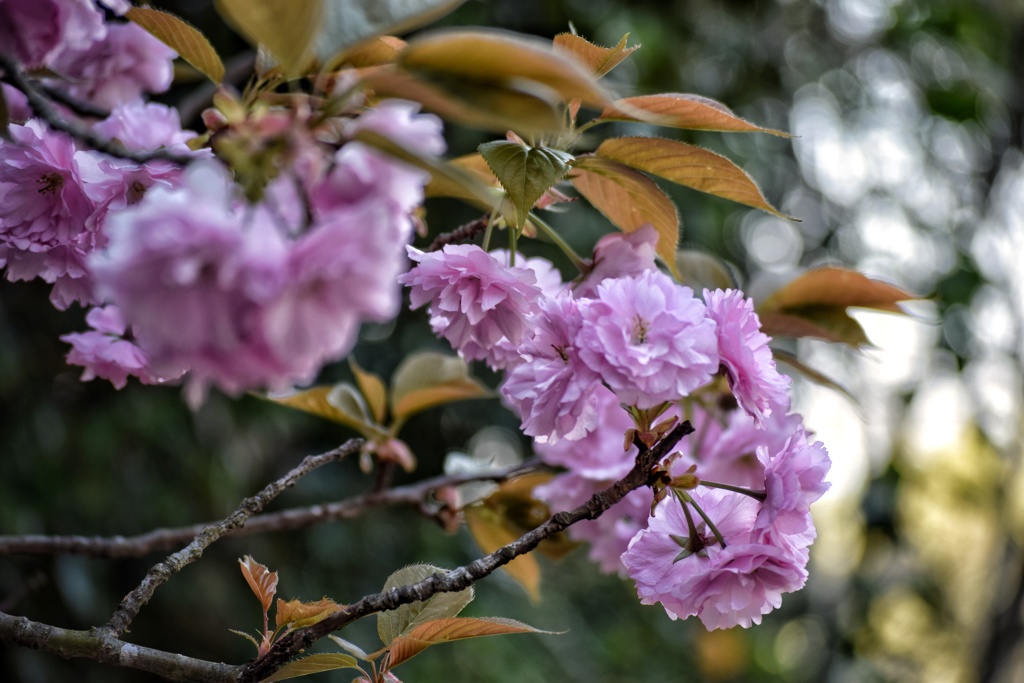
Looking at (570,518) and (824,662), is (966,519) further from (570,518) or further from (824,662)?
(570,518)

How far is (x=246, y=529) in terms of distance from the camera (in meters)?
0.72

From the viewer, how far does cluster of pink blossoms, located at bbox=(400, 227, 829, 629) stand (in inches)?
18.1

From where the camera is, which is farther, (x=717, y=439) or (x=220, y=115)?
(x=717, y=439)

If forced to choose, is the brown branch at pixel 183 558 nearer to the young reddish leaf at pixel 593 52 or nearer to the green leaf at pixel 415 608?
the green leaf at pixel 415 608

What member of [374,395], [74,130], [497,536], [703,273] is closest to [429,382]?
[374,395]

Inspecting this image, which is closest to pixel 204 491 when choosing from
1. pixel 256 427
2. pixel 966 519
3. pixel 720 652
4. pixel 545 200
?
pixel 256 427

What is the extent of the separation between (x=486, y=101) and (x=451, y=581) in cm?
29

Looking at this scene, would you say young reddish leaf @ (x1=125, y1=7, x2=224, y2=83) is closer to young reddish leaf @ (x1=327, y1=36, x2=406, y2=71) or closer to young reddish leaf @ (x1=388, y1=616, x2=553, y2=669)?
young reddish leaf @ (x1=327, y1=36, x2=406, y2=71)

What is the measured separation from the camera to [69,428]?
1.59 meters

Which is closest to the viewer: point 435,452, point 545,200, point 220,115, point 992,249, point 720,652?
point 220,115

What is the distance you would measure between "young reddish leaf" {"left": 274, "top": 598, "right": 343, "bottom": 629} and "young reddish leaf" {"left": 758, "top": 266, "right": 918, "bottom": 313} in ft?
1.47

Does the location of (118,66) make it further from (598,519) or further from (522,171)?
(598,519)

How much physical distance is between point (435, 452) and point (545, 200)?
166cm

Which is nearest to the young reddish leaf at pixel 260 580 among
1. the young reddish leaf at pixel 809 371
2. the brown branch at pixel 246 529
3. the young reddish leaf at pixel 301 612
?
the young reddish leaf at pixel 301 612
